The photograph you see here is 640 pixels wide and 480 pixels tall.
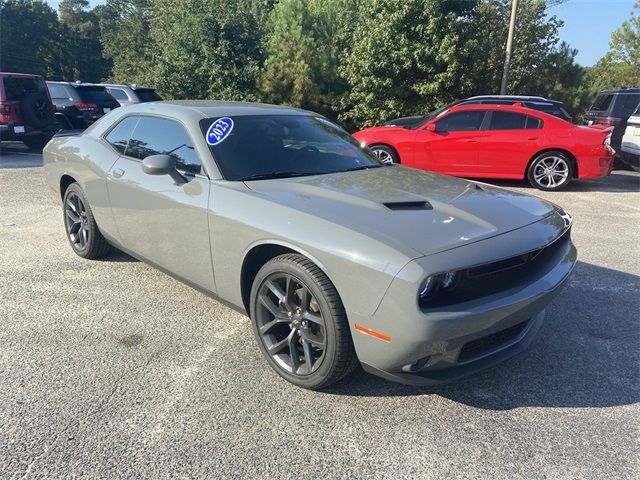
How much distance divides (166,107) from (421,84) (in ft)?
40.8

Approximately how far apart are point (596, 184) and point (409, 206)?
8.55m

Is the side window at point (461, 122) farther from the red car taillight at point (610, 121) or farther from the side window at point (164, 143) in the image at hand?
the side window at point (164, 143)

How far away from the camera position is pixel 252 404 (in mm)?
2533

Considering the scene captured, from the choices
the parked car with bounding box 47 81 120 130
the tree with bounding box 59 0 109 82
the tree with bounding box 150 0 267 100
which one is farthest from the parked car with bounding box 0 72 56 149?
the tree with bounding box 59 0 109 82

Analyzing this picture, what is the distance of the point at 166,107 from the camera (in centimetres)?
373

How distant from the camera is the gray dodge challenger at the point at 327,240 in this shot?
2240 mm

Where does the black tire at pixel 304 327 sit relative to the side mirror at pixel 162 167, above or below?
below

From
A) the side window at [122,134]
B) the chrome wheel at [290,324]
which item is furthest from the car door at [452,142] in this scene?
the chrome wheel at [290,324]

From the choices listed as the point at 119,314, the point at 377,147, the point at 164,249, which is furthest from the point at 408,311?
the point at 377,147

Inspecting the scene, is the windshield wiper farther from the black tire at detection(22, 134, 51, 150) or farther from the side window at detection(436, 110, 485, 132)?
the black tire at detection(22, 134, 51, 150)

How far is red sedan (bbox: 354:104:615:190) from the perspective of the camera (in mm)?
8383

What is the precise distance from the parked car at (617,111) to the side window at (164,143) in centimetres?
1028

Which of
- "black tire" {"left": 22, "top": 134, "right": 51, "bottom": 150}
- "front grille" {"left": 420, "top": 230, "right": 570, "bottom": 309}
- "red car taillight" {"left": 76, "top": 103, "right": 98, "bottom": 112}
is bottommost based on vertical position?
"black tire" {"left": 22, "top": 134, "right": 51, "bottom": 150}

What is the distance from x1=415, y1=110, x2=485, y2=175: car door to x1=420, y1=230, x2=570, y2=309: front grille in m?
6.35
